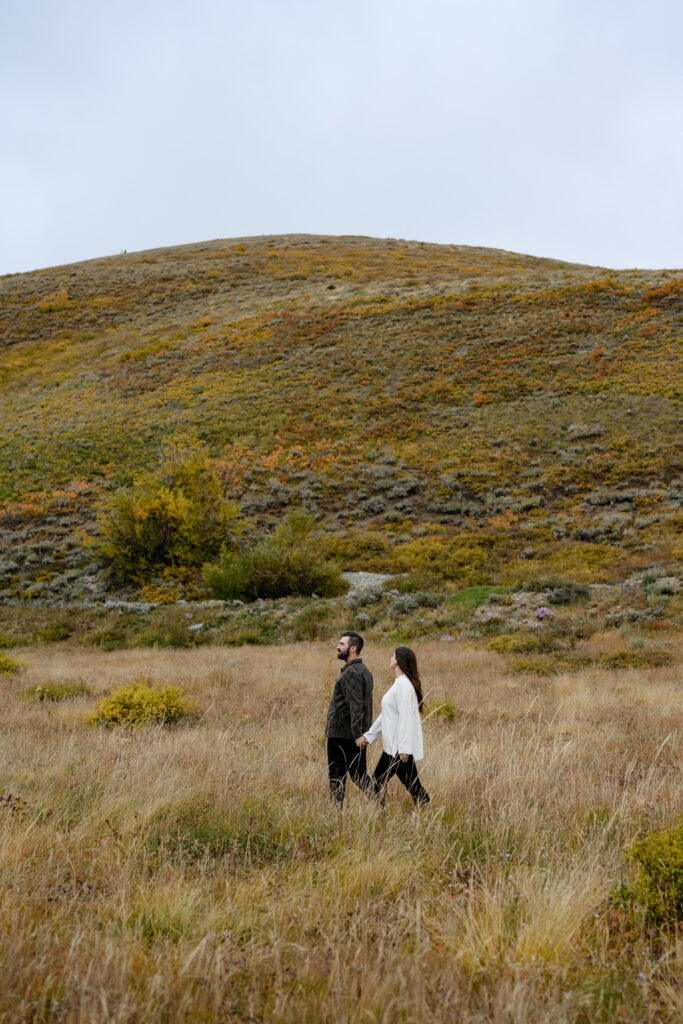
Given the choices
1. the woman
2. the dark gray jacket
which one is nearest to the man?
the dark gray jacket

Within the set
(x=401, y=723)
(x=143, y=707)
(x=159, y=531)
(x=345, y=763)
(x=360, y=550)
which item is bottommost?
(x=143, y=707)

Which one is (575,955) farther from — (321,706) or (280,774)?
(321,706)

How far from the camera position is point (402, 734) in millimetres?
4508

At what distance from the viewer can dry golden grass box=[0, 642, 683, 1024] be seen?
2123 millimetres

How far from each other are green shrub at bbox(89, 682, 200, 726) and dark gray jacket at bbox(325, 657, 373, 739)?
3.48m

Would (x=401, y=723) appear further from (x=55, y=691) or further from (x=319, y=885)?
(x=55, y=691)

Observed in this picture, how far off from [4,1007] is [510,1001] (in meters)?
1.59

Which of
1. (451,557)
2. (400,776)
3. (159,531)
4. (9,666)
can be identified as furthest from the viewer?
(159,531)

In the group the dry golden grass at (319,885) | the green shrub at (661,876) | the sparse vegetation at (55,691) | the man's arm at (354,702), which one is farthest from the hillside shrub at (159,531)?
the green shrub at (661,876)

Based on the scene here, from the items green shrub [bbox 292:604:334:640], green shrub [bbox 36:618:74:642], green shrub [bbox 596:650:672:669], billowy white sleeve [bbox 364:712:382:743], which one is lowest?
green shrub [bbox 36:618:74:642]

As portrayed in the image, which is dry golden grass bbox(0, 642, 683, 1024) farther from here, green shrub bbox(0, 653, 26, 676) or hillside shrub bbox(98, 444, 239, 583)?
hillside shrub bbox(98, 444, 239, 583)

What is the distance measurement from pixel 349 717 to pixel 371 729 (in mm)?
242

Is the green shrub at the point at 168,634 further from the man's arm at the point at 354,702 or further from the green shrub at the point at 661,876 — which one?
the green shrub at the point at 661,876

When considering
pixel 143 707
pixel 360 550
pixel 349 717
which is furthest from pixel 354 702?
pixel 360 550
